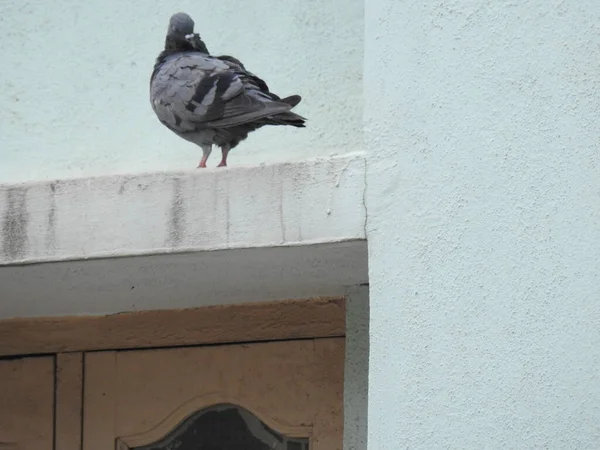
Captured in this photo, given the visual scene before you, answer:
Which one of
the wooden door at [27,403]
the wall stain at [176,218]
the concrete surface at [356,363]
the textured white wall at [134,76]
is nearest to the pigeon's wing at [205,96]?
the wall stain at [176,218]

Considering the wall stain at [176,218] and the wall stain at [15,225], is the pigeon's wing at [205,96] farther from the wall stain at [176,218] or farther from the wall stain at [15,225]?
the wall stain at [15,225]

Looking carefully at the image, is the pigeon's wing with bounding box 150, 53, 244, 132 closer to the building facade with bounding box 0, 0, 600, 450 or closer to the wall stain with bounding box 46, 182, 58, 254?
the building facade with bounding box 0, 0, 600, 450

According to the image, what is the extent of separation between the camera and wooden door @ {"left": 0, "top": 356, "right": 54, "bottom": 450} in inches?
231

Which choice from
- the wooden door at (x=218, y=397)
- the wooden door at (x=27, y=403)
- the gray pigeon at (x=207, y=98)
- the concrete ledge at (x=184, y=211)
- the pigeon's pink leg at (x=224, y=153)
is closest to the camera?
the concrete ledge at (x=184, y=211)

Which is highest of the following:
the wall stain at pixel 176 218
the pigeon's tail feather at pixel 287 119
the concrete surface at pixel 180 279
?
the pigeon's tail feather at pixel 287 119

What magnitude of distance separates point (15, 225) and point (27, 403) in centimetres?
109

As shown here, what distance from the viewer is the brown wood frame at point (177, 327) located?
568 cm

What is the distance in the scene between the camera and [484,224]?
4500 mm

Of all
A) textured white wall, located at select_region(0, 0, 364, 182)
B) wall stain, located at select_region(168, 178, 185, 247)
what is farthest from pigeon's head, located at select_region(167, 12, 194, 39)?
wall stain, located at select_region(168, 178, 185, 247)

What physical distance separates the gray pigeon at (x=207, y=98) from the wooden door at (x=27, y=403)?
129 centimetres

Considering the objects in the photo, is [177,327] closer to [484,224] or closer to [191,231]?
[191,231]

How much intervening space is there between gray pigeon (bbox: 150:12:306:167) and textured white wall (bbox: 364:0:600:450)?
19.1 inches

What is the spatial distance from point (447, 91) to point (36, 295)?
6.34ft

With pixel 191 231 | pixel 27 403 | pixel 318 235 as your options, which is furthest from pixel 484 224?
pixel 27 403
